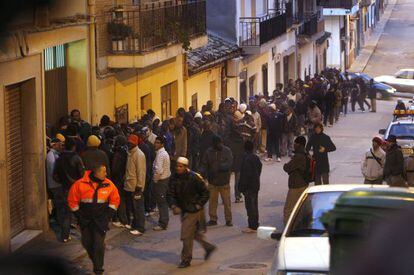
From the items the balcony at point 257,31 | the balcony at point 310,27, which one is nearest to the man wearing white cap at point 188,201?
the balcony at point 257,31

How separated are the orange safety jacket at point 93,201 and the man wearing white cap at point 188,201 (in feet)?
4.59

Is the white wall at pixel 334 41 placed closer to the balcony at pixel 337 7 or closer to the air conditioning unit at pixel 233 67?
the balcony at pixel 337 7

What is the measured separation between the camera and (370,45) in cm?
7769

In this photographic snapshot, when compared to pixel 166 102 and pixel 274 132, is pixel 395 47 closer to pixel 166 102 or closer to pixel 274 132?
pixel 166 102

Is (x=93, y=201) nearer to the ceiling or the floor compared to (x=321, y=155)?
nearer to the ceiling

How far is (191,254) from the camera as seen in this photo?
13.4 meters

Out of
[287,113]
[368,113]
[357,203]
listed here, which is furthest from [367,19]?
[357,203]

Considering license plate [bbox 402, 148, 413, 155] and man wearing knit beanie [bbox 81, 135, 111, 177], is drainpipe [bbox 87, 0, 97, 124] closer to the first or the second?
man wearing knit beanie [bbox 81, 135, 111, 177]

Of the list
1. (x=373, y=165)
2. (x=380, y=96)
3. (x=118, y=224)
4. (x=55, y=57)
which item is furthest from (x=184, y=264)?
(x=380, y=96)

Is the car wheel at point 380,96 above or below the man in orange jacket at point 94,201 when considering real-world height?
below

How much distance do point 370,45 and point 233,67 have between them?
45.9 metres

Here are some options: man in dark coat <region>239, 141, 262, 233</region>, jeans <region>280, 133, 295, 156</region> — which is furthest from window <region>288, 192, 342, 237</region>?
jeans <region>280, 133, 295, 156</region>

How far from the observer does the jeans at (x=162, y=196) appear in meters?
15.8

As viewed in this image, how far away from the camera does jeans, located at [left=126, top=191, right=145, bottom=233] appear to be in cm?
1541
